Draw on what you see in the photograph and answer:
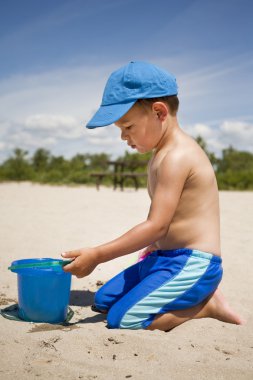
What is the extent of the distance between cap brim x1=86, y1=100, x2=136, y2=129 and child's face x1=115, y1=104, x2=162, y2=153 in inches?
2.4

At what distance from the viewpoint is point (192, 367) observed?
1.54 m

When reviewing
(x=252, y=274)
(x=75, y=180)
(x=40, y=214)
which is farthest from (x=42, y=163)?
(x=252, y=274)

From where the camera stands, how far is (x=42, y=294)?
2012 mm

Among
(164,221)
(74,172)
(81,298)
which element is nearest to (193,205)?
(164,221)

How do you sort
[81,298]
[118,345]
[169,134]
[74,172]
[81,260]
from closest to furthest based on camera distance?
[118,345] < [81,260] < [169,134] < [81,298] < [74,172]

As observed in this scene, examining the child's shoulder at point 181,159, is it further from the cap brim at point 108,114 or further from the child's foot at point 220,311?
the child's foot at point 220,311

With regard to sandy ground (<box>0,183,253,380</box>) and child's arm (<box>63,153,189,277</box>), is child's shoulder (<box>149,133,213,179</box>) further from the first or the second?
sandy ground (<box>0,183,253,380</box>)

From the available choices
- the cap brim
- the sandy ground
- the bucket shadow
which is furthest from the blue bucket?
the cap brim

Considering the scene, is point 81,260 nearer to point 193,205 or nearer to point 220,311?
point 193,205

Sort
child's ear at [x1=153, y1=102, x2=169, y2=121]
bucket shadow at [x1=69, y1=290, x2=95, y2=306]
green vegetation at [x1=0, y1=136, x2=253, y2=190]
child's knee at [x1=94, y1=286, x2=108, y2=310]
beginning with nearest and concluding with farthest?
child's ear at [x1=153, y1=102, x2=169, y2=121], child's knee at [x1=94, y1=286, x2=108, y2=310], bucket shadow at [x1=69, y1=290, x2=95, y2=306], green vegetation at [x1=0, y1=136, x2=253, y2=190]

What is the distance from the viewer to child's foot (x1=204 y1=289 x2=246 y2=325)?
6.86 feet

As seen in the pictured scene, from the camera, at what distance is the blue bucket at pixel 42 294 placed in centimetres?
200

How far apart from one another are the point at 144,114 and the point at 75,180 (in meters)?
12.4

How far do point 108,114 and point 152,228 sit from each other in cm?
59
